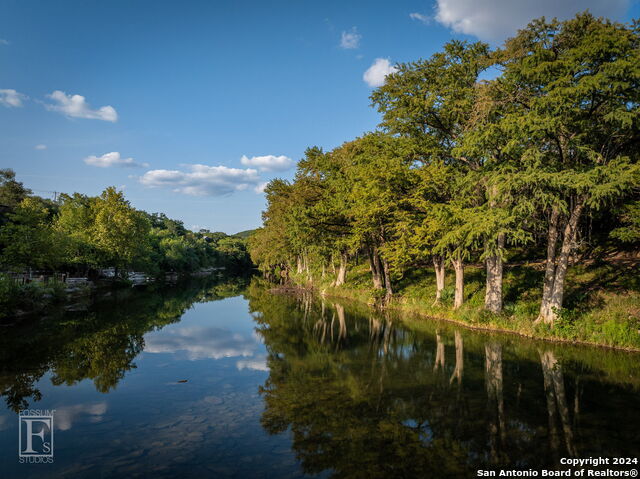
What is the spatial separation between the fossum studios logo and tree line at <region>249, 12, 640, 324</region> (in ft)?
65.0

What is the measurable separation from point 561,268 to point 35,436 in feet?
78.2

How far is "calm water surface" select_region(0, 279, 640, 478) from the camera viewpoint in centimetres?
889

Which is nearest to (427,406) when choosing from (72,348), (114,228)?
(72,348)

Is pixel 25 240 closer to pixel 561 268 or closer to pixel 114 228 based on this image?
pixel 114 228

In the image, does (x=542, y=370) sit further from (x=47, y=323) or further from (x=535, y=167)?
(x=47, y=323)

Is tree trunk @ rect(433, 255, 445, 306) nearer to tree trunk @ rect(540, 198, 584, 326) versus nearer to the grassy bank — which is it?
the grassy bank

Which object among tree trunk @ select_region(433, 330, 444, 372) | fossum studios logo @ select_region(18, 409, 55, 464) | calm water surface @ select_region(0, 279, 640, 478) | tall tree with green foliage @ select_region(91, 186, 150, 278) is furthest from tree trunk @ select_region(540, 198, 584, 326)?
tall tree with green foliage @ select_region(91, 186, 150, 278)

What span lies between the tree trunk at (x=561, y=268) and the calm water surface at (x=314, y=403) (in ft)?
8.09

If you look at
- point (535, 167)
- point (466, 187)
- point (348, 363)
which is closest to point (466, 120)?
point (466, 187)

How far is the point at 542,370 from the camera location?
51.3 ft

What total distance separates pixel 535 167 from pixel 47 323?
33619 mm

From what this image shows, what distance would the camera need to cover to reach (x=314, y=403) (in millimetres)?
12305

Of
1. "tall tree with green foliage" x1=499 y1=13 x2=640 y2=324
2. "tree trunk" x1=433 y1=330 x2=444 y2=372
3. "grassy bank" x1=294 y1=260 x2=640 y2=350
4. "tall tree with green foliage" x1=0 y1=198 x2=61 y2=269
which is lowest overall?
"tree trunk" x1=433 y1=330 x2=444 y2=372

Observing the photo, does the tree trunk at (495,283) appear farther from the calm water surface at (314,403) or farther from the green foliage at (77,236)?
the green foliage at (77,236)
